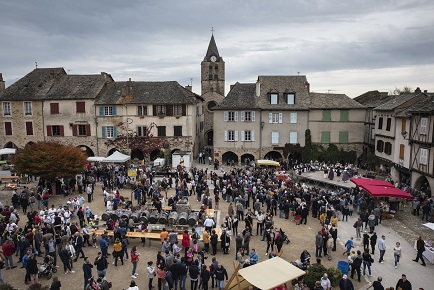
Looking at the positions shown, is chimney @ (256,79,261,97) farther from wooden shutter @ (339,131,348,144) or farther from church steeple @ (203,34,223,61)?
church steeple @ (203,34,223,61)

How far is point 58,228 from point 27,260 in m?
3.82

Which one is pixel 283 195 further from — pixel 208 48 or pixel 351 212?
pixel 208 48

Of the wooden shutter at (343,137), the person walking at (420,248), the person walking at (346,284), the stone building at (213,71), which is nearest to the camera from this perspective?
the person walking at (346,284)

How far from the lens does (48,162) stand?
80.1 ft

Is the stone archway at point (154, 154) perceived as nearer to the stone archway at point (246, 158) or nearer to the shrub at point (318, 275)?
the stone archway at point (246, 158)

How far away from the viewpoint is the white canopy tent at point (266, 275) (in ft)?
36.4

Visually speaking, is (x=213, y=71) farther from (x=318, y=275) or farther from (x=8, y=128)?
(x=318, y=275)

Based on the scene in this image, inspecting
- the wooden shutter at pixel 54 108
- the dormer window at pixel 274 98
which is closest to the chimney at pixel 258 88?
the dormer window at pixel 274 98

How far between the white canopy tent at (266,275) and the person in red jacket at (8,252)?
8876 mm

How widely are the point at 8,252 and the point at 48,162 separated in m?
→ 10.9

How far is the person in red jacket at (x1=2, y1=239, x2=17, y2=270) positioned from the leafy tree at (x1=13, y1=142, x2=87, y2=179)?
1031 centimetres

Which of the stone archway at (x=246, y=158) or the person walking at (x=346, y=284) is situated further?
the stone archway at (x=246, y=158)

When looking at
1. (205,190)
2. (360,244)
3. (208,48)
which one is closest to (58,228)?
(205,190)

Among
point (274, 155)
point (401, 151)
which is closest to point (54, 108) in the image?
point (274, 155)
